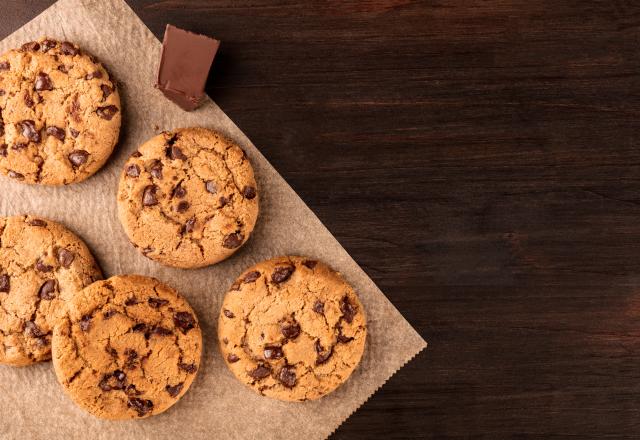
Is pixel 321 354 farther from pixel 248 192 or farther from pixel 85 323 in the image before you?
pixel 85 323

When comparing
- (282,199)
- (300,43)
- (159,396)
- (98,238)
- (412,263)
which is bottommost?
(412,263)

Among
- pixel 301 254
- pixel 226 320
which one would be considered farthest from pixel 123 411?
pixel 301 254

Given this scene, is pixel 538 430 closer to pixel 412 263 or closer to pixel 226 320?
pixel 412 263

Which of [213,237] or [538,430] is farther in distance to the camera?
[538,430]

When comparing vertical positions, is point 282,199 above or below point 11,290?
below

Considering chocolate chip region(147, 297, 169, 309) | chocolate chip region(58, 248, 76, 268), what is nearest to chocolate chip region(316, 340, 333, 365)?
chocolate chip region(147, 297, 169, 309)

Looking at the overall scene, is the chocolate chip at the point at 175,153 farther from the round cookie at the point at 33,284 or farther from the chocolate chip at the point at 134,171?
the round cookie at the point at 33,284
